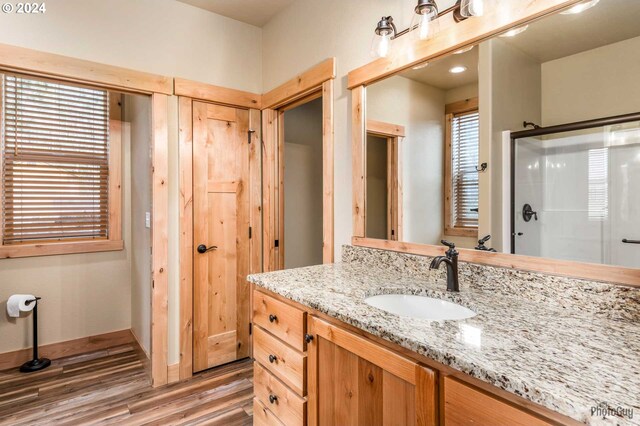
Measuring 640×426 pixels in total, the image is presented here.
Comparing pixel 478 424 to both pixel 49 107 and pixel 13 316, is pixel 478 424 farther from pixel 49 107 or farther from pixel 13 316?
pixel 49 107

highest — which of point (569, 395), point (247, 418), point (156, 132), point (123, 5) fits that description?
point (123, 5)

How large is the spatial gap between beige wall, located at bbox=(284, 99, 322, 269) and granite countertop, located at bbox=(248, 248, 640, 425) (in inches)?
82.8

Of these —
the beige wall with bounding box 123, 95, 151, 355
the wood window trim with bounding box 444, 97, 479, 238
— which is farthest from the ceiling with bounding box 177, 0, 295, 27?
the wood window trim with bounding box 444, 97, 479, 238

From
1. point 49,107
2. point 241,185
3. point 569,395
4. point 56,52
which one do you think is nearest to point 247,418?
point 241,185

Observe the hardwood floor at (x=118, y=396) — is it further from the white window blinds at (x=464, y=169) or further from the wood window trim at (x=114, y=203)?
the white window blinds at (x=464, y=169)

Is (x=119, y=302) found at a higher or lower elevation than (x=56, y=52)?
lower

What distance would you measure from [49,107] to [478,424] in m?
3.79

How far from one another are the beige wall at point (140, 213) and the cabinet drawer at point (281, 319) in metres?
1.43

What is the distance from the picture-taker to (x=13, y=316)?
270cm

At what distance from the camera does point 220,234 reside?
2793 millimetres

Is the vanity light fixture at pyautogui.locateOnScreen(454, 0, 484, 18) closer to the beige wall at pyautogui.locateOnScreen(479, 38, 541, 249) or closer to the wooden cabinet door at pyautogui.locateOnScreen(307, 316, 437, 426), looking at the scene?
the beige wall at pyautogui.locateOnScreen(479, 38, 541, 249)

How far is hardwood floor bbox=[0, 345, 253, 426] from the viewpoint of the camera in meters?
2.11

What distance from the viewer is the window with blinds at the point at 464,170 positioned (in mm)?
1491

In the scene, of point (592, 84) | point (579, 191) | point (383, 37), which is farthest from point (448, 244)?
point (383, 37)
